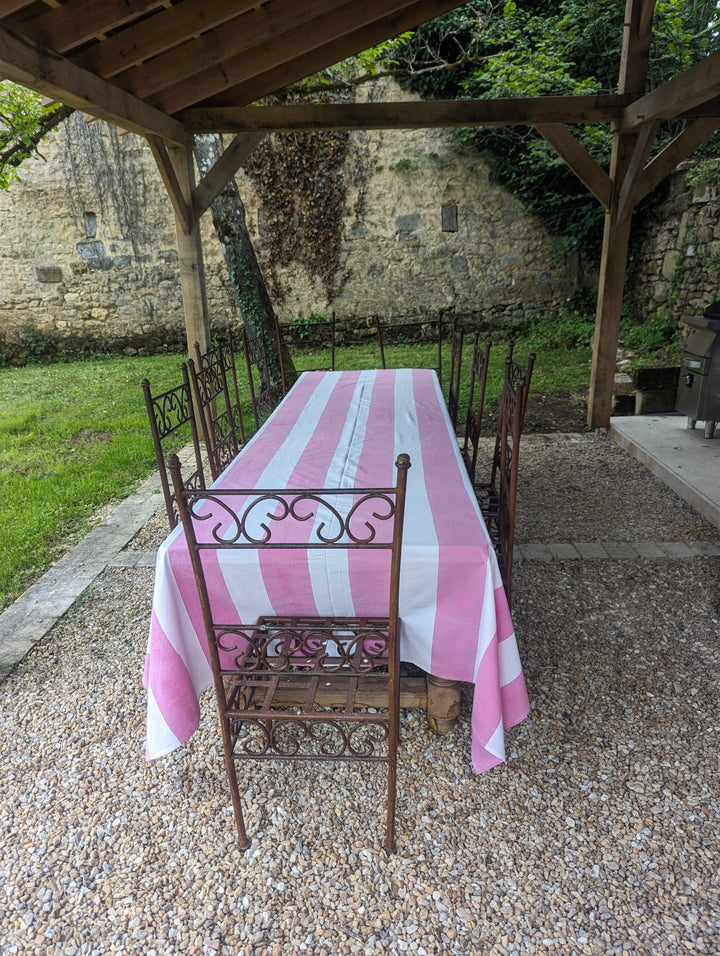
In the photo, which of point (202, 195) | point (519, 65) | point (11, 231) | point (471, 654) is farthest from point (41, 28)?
point (11, 231)

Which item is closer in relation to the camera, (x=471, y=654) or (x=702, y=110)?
(x=471, y=654)

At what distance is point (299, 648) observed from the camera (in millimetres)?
1729

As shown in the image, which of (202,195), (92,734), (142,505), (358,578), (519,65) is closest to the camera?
(358,578)

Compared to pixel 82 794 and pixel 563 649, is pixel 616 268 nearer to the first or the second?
pixel 563 649

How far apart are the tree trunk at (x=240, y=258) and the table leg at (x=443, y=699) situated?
13.1 ft

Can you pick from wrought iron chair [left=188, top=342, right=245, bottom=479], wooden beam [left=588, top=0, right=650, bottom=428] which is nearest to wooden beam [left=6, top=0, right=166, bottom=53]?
wrought iron chair [left=188, top=342, right=245, bottom=479]

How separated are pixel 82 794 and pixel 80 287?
8495mm

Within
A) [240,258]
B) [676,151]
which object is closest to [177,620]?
[676,151]

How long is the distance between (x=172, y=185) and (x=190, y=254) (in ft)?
1.75

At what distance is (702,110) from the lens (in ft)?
13.2

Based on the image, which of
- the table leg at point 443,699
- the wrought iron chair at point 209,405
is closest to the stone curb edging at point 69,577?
the wrought iron chair at point 209,405

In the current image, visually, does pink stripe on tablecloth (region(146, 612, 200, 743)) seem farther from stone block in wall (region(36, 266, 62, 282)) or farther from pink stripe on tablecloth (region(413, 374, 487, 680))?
stone block in wall (region(36, 266, 62, 282))

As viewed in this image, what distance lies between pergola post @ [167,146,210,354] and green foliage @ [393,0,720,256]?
428cm

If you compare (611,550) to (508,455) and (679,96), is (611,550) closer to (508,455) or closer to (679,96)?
(508,455)
